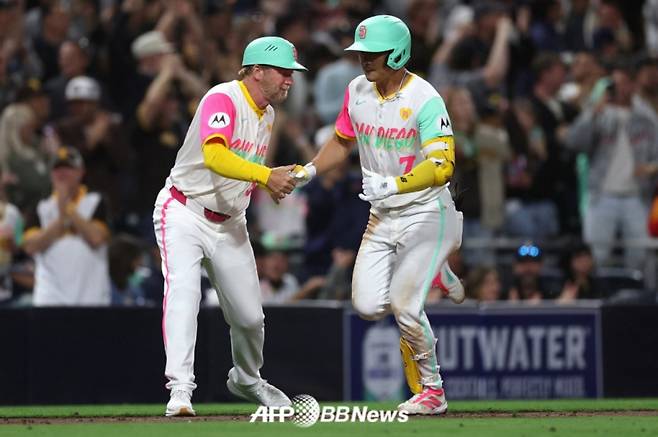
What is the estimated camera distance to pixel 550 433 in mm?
8969

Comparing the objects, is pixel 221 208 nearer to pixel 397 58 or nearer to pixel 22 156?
pixel 397 58

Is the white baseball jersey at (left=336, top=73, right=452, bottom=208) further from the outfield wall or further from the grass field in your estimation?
the outfield wall

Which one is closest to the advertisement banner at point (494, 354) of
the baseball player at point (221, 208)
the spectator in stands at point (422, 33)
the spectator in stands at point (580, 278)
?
the spectator in stands at point (580, 278)

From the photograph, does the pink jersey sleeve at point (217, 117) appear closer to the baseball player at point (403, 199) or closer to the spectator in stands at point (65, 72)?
the baseball player at point (403, 199)

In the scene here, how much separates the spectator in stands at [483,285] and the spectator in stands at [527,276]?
0.83 feet

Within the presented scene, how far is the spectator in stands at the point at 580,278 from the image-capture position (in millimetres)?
15234

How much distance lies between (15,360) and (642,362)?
5695mm

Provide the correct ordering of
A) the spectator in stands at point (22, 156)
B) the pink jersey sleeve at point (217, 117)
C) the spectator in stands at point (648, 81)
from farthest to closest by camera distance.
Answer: the spectator in stands at point (648, 81) → the spectator in stands at point (22, 156) → the pink jersey sleeve at point (217, 117)

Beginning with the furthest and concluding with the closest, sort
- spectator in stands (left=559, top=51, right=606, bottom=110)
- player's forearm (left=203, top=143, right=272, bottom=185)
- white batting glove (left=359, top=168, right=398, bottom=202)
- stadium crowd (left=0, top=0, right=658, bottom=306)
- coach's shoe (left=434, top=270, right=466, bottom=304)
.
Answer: spectator in stands (left=559, top=51, right=606, bottom=110)
stadium crowd (left=0, top=0, right=658, bottom=306)
coach's shoe (left=434, top=270, right=466, bottom=304)
player's forearm (left=203, top=143, right=272, bottom=185)
white batting glove (left=359, top=168, right=398, bottom=202)

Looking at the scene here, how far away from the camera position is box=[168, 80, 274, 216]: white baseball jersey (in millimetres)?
10336

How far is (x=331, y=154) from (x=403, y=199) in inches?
24.6

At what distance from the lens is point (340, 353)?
14.4 meters

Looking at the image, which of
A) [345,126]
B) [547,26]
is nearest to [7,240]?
[345,126]

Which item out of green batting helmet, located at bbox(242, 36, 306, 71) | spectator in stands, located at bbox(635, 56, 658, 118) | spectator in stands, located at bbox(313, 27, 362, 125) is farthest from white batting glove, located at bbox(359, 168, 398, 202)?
spectator in stands, located at bbox(635, 56, 658, 118)
